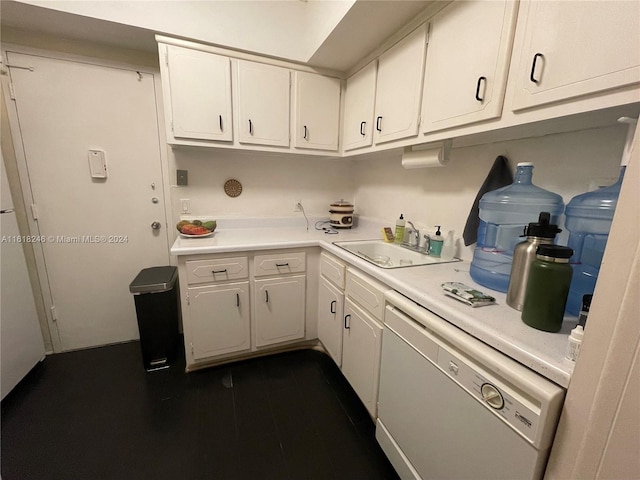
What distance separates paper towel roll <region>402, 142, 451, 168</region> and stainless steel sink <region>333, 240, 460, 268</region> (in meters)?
0.53

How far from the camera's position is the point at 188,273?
5.46 ft

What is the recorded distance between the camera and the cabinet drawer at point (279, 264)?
1809 millimetres

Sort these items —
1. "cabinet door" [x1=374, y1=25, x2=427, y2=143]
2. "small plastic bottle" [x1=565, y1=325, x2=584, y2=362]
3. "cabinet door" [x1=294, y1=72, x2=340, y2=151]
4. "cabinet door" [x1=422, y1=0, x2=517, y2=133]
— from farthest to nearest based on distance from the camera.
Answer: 1. "cabinet door" [x1=294, y1=72, x2=340, y2=151]
2. "cabinet door" [x1=374, y1=25, x2=427, y2=143]
3. "cabinet door" [x1=422, y1=0, x2=517, y2=133]
4. "small plastic bottle" [x1=565, y1=325, x2=584, y2=362]

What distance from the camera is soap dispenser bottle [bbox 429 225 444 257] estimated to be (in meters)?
1.54

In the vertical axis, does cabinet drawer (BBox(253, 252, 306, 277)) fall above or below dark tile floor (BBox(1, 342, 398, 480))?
above

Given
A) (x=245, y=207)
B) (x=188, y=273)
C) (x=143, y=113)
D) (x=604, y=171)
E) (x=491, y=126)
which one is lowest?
(x=188, y=273)

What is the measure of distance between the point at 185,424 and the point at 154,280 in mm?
930

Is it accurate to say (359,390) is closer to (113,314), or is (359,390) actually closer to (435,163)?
(435,163)

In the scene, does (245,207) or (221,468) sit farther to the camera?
(245,207)

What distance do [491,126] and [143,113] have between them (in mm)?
2222

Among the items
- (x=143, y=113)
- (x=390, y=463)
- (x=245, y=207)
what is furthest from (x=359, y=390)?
(x=143, y=113)

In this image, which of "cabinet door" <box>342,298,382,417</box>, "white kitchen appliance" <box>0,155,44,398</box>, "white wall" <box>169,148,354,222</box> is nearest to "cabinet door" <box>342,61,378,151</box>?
"white wall" <box>169,148,354,222</box>

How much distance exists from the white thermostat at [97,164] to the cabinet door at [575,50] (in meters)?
2.44

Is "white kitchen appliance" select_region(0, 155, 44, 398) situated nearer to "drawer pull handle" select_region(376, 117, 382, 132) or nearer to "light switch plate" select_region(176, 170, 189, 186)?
"light switch plate" select_region(176, 170, 189, 186)
